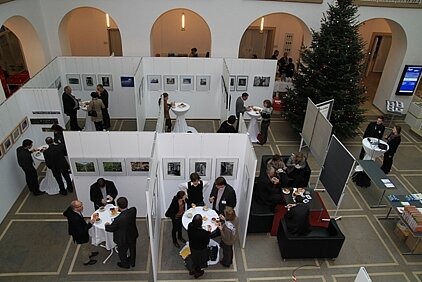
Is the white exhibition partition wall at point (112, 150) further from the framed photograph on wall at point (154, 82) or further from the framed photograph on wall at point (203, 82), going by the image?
the framed photograph on wall at point (203, 82)

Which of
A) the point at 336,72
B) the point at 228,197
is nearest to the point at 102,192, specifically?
the point at 228,197

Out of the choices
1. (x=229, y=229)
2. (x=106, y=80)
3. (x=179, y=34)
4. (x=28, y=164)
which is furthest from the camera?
(x=179, y=34)

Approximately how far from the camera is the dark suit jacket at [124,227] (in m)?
6.00

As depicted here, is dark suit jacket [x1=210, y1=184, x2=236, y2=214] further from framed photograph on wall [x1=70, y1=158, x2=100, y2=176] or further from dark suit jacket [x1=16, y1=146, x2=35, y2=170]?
dark suit jacket [x1=16, y1=146, x2=35, y2=170]

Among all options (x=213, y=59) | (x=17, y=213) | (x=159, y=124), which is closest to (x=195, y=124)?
(x=213, y=59)

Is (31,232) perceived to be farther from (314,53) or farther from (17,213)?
(314,53)

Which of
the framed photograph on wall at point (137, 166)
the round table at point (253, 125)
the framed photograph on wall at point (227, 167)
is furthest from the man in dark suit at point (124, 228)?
the round table at point (253, 125)

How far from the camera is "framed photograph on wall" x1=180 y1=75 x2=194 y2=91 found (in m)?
11.8

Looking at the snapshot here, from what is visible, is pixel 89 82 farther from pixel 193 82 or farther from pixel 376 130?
pixel 376 130

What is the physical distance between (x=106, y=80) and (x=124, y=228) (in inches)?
273

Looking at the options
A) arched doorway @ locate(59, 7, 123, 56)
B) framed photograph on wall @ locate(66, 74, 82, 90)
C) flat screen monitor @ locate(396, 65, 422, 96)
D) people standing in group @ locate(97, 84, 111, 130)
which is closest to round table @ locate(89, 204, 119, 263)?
people standing in group @ locate(97, 84, 111, 130)

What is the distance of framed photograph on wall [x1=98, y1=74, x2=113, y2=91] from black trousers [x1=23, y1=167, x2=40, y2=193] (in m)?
4.35

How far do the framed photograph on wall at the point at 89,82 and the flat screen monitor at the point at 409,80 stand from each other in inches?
449

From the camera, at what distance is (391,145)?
30.4 ft
